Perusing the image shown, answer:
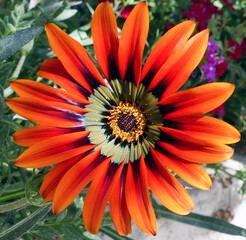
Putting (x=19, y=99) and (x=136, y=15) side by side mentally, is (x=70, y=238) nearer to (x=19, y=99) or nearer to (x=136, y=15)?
(x=19, y=99)

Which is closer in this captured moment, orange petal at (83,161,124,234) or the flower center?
orange petal at (83,161,124,234)

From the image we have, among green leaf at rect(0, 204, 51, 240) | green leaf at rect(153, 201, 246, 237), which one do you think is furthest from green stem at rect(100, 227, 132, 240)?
green leaf at rect(0, 204, 51, 240)

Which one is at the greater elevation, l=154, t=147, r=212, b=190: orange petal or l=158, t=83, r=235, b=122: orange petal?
l=158, t=83, r=235, b=122: orange petal

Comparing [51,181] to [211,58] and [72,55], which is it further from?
[211,58]

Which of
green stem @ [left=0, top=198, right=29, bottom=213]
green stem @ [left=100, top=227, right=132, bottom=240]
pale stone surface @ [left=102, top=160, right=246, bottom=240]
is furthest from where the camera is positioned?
pale stone surface @ [left=102, top=160, right=246, bottom=240]

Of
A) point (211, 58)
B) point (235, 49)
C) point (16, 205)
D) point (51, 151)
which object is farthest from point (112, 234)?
point (235, 49)

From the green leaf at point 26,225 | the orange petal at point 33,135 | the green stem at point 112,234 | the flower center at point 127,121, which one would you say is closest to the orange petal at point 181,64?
the flower center at point 127,121

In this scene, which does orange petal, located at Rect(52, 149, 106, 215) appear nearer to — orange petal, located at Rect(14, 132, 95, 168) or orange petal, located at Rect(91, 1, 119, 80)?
orange petal, located at Rect(14, 132, 95, 168)
